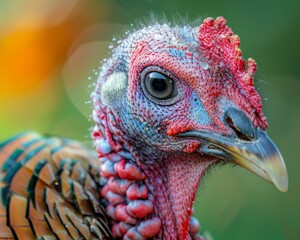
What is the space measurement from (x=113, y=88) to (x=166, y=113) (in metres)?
0.24

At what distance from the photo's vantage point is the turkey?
67.7 inches

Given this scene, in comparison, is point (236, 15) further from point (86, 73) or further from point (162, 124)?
point (162, 124)

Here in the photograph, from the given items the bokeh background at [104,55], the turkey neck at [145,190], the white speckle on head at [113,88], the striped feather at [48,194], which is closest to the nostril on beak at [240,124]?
the turkey neck at [145,190]

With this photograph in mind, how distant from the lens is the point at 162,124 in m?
1.85

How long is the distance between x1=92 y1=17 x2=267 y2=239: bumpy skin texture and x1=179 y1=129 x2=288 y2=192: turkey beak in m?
0.03

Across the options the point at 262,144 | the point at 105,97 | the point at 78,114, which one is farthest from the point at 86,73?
the point at 262,144

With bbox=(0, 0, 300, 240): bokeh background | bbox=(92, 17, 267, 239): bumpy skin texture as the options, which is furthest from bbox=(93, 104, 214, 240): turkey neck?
bbox=(0, 0, 300, 240): bokeh background

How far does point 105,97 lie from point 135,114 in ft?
0.54

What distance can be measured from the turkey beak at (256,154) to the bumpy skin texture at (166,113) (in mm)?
30

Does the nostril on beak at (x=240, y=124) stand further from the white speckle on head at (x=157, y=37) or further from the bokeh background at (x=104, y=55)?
the bokeh background at (x=104, y=55)

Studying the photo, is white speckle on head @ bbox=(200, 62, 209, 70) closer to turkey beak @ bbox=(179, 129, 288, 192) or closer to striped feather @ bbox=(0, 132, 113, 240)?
turkey beak @ bbox=(179, 129, 288, 192)

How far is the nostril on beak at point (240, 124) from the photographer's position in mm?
1671

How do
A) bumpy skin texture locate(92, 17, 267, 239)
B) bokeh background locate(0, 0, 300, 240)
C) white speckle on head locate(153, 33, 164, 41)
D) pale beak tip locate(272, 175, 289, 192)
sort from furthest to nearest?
bokeh background locate(0, 0, 300, 240) < white speckle on head locate(153, 33, 164, 41) < bumpy skin texture locate(92, 17, 267, 239) < pale beak tip locate(272, 175, 289, 192)

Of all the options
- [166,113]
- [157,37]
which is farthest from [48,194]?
[157,37]
